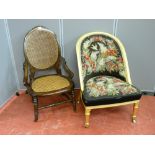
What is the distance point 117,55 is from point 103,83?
43 centimetres

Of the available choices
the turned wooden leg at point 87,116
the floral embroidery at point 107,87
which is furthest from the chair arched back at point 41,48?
the turned wooden leg at point 87,116

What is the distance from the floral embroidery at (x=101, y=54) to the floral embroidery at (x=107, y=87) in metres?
0.16

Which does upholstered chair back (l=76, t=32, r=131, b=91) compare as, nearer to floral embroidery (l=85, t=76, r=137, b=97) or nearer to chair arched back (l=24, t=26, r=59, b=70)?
floral embroidery (l=85, t=76, r=137, b=97)

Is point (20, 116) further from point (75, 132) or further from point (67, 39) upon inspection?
point (67, 39)

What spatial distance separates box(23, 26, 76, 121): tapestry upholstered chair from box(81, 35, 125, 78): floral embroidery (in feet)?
0.96

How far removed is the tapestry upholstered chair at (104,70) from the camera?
1.79 metres

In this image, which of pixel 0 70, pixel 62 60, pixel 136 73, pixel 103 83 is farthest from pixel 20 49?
pixel 136 73

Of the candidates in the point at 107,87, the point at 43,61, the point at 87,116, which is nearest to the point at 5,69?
the point at 43,61

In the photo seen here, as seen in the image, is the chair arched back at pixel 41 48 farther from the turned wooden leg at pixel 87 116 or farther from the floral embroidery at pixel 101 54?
the turned wooden leg at pixel 87 116

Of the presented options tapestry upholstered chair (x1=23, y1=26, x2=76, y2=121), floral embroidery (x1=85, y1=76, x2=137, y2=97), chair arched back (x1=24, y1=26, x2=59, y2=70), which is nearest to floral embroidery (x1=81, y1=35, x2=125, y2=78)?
floral embroidery (x1=85, y1=76, x2=137, y2=97)

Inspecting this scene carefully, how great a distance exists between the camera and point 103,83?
1903 mm

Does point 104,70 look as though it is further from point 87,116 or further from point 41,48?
point 41,48

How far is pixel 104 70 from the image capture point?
84.7 inches

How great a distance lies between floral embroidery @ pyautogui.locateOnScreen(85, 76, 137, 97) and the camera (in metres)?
1.76
